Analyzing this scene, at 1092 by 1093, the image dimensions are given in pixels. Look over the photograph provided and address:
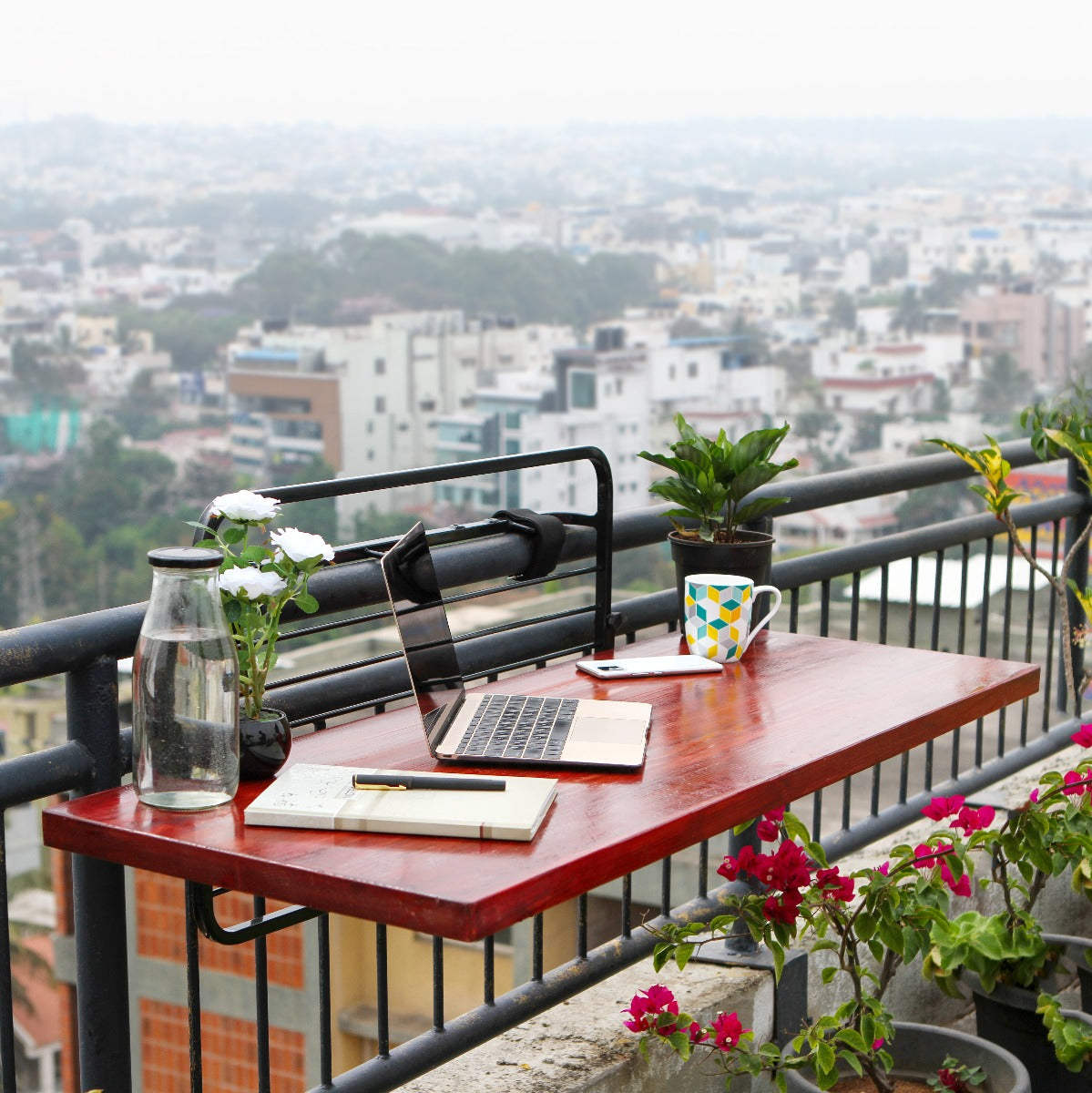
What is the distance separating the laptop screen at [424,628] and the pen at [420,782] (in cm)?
14

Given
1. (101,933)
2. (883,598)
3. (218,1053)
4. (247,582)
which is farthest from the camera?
(218,1053)

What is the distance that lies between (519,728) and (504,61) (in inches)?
2785

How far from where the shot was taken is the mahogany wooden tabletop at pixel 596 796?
1.19 metres

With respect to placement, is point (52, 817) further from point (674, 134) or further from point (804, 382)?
point (674, 134)

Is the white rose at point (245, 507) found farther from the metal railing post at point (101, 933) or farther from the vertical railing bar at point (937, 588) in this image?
the vertical railing bar at point (937, 588)

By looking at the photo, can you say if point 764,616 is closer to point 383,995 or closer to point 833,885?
point 833,885

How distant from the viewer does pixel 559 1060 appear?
6.61 feet

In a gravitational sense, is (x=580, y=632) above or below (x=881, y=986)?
above

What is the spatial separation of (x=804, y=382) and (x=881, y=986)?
43.2 meters

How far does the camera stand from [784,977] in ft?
7.55

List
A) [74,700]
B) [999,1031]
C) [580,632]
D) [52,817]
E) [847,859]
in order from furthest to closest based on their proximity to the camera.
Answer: [847,859], [999,1031], [580,632], [74,700], [52,817]

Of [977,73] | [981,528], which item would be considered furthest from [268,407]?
[981,528]

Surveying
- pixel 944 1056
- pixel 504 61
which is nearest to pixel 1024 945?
pixel 944 1056

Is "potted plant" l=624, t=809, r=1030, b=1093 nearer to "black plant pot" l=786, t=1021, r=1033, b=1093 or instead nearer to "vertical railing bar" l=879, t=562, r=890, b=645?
"black plant pot" l=786, t=1021, r=1033, b=1093
